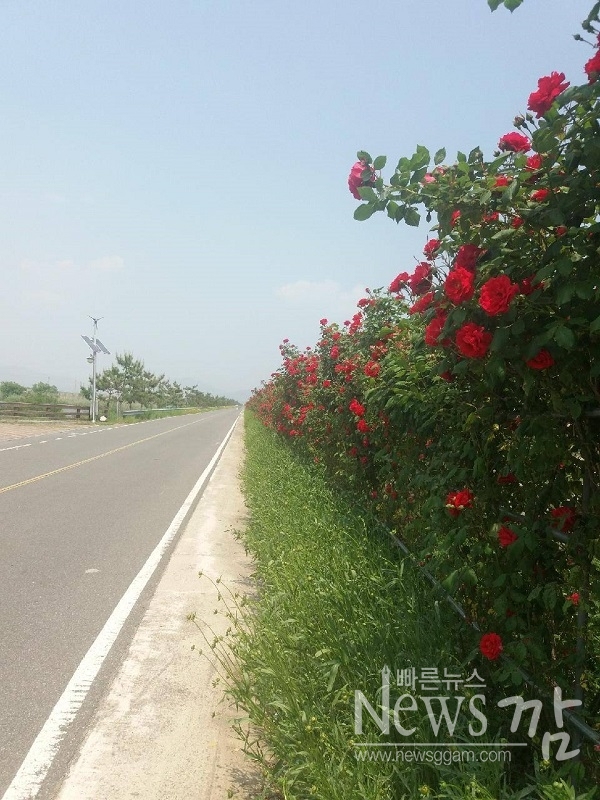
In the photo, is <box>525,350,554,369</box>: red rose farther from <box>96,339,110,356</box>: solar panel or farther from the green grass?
<box>96,339,110,356</box>: solar panel

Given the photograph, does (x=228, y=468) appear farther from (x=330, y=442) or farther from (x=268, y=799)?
(x=268, y=799)

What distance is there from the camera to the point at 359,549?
18.5 ft

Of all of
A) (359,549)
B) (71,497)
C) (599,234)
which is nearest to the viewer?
(599,234)

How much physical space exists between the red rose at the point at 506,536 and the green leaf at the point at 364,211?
1.38 meters

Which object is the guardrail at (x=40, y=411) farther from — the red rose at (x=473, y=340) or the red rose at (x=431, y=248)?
the red rose at (x=473, y=340)

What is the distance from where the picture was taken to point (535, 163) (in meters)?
2.59

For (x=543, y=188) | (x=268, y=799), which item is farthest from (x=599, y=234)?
(x=268, y=799)

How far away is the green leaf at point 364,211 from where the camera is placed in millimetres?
2910

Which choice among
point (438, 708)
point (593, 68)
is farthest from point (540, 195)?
point (438, 708)

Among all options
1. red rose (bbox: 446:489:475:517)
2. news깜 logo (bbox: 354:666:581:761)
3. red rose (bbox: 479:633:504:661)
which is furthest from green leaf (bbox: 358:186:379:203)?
news깜 logo (bbox: 354:666:581:761)

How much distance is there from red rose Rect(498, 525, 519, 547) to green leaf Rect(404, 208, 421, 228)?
1.28 metres

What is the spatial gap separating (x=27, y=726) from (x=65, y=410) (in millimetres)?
47742

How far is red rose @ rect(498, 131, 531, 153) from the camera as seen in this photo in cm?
267

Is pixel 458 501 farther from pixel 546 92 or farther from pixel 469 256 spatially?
pixel 546 92
